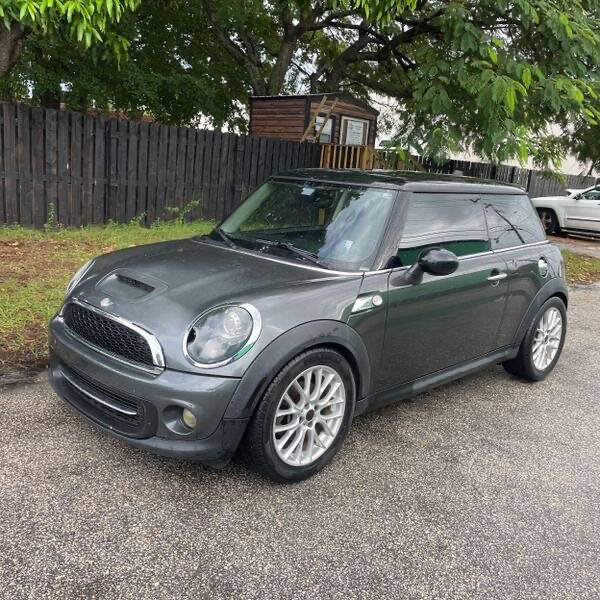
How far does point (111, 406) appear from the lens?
288 cm

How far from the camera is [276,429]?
2.89 meters

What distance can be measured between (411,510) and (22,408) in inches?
95.1

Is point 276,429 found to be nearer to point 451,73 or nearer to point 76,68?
point 451,73

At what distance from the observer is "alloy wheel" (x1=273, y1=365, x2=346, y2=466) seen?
2.93m

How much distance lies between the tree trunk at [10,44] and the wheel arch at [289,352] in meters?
6.73

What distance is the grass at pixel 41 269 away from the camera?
14.6ft

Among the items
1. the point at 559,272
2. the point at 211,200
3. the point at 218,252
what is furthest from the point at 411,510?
the point at 211,200

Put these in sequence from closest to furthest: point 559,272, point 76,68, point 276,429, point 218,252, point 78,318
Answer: point 276,429
point 78,318
point 218,252
point 559,272
point 76,68

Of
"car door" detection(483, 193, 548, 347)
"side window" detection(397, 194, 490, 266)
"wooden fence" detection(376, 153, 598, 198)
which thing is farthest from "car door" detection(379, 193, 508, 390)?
"wooden fence" detection(376, 153, 598, 198)

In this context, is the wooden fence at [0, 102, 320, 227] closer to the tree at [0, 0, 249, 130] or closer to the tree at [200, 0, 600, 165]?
the tree at [0, 0, 249, 130]

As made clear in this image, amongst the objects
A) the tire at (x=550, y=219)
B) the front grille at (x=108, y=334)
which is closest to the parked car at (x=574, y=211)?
the tire at (x=550, y=219)

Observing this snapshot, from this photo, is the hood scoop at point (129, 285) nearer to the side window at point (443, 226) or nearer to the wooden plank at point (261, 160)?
the side window at point (443, 226)

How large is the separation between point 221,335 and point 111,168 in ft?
24.2

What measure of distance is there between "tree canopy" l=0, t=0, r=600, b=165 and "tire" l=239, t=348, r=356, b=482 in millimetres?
Answer: 4238
